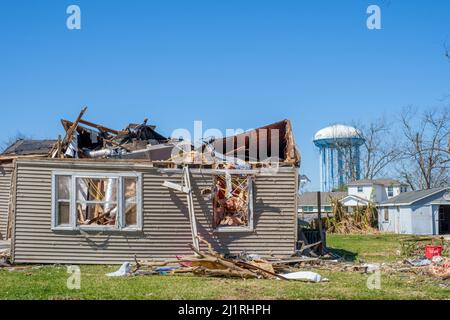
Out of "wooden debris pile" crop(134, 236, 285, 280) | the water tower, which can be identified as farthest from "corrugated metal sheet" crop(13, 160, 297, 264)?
the water tower

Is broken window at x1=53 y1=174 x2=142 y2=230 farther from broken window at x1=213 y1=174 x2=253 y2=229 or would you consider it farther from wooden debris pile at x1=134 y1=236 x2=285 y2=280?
wooden debris pile at x1=134 y1=236 x2=285 y2=280

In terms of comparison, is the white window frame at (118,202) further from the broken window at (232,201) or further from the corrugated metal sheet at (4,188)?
the corrugated metal sheet at (4,188)

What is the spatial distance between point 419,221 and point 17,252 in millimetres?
32970

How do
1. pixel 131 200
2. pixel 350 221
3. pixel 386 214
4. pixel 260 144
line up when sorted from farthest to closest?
pixel 386 214 → pixel 350 221 → pixel 260 144 → pixel 131 200

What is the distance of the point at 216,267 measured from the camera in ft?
41.7

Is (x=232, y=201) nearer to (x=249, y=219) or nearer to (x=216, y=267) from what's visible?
(x=249, y=219)

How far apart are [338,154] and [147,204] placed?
211 ft

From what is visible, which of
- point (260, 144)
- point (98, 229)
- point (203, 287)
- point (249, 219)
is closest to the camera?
point (203, 287)

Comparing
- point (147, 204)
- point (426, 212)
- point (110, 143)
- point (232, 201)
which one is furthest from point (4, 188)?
point (426, 212)

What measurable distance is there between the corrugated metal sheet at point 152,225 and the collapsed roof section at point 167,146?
79 centimetres

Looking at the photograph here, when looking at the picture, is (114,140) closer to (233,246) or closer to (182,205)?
(182,205)

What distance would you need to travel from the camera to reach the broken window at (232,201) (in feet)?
52.1

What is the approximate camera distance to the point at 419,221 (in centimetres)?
4119

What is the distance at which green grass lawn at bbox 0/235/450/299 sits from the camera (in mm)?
9578
